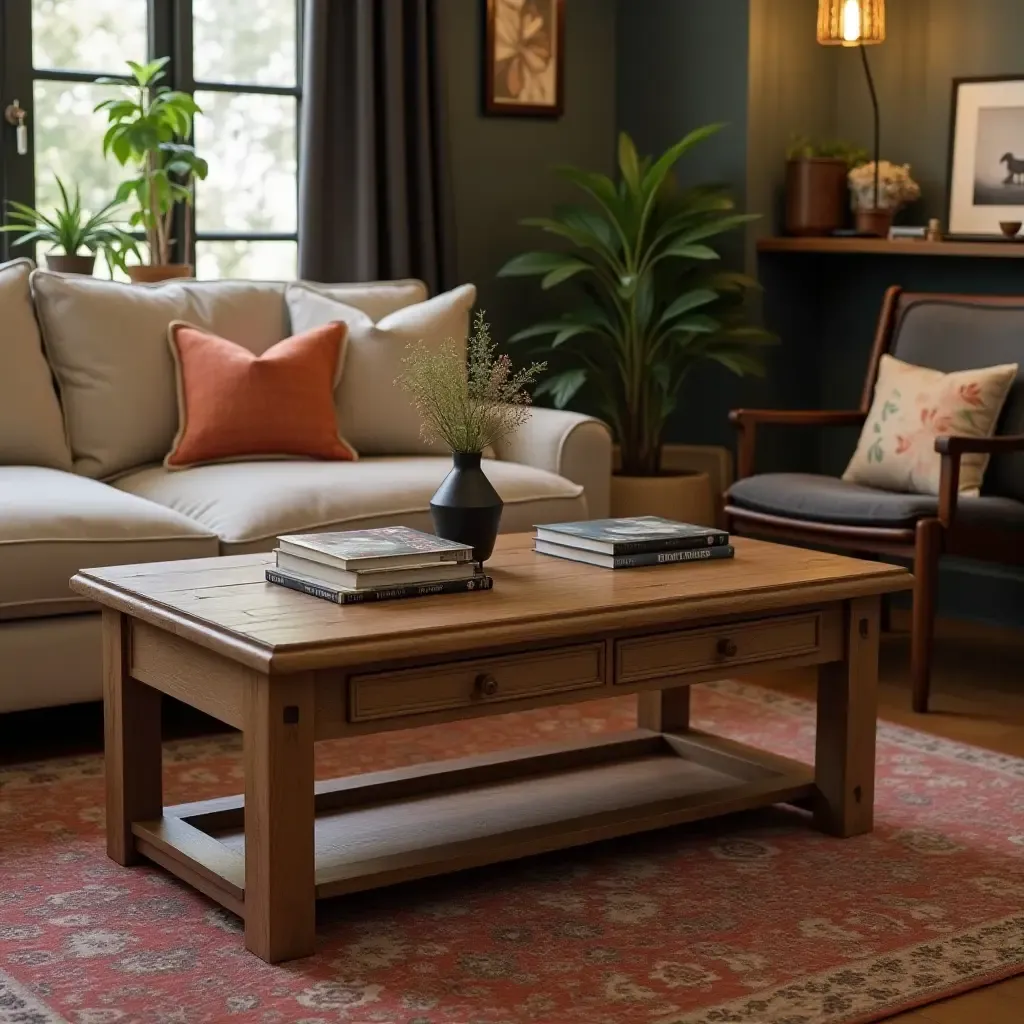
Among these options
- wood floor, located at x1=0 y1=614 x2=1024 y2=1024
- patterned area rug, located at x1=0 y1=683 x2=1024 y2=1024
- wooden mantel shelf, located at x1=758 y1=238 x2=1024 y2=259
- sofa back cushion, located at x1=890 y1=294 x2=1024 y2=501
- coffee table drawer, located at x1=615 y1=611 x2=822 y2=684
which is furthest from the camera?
wooden mantel shelf, located at x1=758 y1=238 x2=1024 y2=259

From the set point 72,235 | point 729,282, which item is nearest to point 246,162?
point 72,235

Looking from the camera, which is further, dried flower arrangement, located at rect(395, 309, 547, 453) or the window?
the window

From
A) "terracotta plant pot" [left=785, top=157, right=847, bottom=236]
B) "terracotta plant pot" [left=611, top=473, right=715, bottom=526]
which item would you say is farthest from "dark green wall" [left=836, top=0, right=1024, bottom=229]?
"terracotta plant pot" [left=611, top=473, right=715, bottom=526]

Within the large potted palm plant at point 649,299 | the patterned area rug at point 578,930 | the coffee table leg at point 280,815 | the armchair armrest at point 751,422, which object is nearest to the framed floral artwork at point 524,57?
the large potted palm plant at point 649,299

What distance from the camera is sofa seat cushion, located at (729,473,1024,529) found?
393 centimetres

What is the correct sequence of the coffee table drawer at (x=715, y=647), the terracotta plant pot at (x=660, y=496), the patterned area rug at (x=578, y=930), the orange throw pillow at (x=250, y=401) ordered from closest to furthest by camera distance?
the patterned area rug at (x=578, y=930)
the coffee table drawer at (x=715, y=647)
the orange throw pillow at (x=250, y=401)
the terracotta plant pot at (x=660, y=496)

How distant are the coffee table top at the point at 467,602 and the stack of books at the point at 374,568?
0.02 meters

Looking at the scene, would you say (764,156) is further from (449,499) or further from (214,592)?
(214,592)

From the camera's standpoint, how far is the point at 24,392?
4008 mm

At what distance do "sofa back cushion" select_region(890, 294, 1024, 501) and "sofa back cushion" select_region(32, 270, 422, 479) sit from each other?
1966 millimetres

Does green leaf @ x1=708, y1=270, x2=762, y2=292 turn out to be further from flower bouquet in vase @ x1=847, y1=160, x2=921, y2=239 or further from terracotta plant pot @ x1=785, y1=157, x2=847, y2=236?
flower bouquet in vase @ x1=847, y1=160, x2=921, y2=239

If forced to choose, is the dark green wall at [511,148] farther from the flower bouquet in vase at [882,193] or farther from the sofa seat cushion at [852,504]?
the sofa seat cushion at [852,504]

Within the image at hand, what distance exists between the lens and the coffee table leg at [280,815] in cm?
239

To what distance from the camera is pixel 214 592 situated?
8.82 feet
